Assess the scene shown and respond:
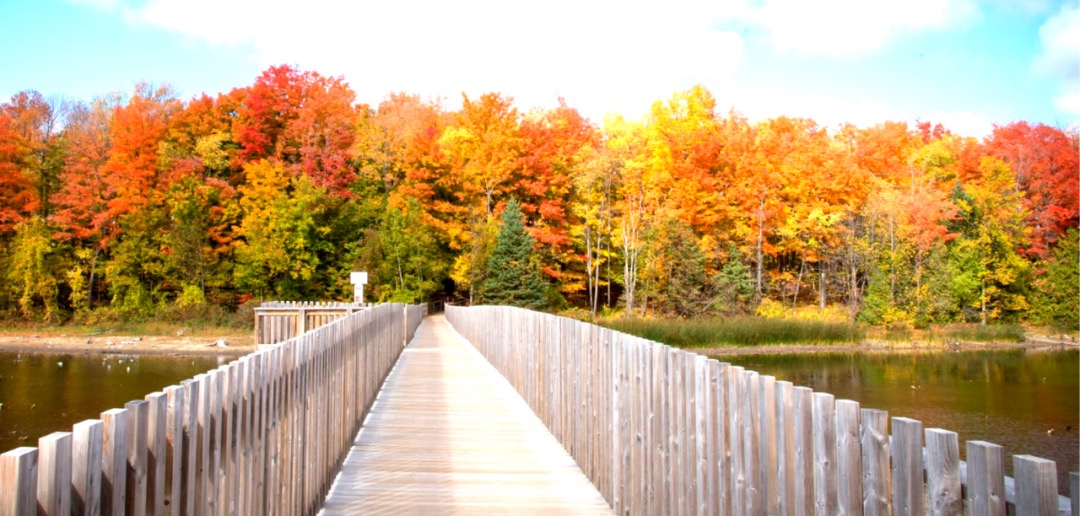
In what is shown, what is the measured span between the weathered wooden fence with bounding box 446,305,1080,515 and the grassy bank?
95.9ft

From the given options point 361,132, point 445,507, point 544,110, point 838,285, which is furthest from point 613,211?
point 445,507

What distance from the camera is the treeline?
137ft

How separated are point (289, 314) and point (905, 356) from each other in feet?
91.4

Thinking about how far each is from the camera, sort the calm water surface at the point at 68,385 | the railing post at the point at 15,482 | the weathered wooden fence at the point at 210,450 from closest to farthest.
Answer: the railing post at the point at 15,482 < the weathered wooden fence at the point at 210,450 < the calm water surface at the point at 68,385

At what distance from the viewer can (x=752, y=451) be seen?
3.02 m

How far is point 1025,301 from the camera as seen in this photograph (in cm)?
4494

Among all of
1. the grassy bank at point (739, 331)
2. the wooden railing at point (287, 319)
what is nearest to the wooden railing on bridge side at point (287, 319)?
the wooden railing at point (287, 319)

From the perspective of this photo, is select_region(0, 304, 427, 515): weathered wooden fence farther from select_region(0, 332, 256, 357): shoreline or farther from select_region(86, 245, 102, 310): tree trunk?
select_region(86, 245, 102, 310): tree trunk

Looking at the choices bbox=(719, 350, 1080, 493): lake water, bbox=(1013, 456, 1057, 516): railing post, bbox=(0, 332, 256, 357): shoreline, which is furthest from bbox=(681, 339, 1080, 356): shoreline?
bbox=(1013, 456, 1057, 516): railing post

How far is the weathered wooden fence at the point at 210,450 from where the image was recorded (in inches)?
66.9

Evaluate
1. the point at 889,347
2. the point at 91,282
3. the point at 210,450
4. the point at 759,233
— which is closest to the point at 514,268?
the point at 759,233

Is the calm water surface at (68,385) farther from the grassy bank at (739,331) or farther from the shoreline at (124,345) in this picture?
the grassy bank at (739,331)

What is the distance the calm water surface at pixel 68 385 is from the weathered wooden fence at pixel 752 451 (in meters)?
10.5

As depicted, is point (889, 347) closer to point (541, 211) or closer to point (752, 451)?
point (541, 211)
